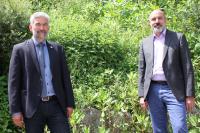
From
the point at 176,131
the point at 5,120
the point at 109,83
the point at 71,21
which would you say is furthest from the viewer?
the point at 71,21

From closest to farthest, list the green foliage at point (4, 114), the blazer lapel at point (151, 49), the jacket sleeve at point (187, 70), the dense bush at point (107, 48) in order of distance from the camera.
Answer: the jacket sleeve at point (187, 70) → the blazer lapel at point (151, 49) → the green foliage at point (4, 114) → the dense bush at point (107, 48)

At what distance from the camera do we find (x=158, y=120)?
19.8 ft

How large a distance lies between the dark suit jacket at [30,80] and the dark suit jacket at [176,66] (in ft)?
3.94

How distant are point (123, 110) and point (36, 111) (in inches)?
89.0

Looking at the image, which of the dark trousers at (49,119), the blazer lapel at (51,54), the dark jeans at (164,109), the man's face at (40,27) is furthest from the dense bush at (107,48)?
the man's face at (40,27)

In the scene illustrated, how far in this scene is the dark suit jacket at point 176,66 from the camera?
5.80 metres

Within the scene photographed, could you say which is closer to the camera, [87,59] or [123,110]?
[123,110]

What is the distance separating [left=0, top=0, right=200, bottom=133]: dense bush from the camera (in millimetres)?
7152

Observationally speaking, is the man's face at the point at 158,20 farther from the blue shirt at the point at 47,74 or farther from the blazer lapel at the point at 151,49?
the blue shirt at the point at 47,74

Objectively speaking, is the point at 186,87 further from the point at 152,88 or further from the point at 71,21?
the point at 71,21

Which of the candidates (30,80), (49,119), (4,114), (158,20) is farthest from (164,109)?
(4,114)

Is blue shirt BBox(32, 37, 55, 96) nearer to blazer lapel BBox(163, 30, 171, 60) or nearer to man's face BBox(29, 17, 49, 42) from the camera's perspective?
man's face BBox(29, 17, 49, 42)

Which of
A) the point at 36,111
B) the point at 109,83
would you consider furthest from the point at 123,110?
the point at 36,111

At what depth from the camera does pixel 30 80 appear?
5.20 metres
